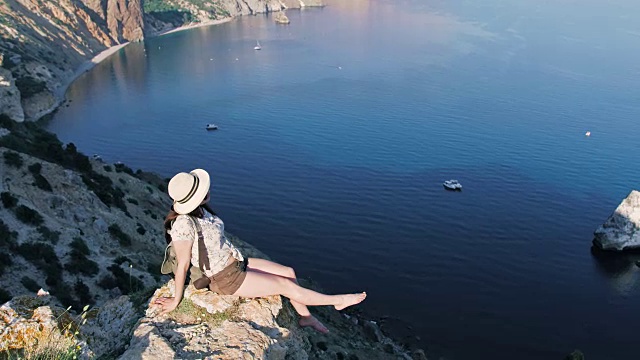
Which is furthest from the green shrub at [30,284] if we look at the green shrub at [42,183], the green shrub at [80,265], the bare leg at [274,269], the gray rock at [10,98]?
the gray rock at [10,98]

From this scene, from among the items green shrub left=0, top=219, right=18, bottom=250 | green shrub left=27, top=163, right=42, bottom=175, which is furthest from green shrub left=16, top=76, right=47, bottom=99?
green shrub left=0, top=219, right=18, bottom=250

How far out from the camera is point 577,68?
117875 mm

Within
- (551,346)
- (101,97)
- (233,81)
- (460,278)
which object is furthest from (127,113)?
(551,346)

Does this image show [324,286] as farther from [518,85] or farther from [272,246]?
[518,85]

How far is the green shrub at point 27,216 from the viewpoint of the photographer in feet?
85.7

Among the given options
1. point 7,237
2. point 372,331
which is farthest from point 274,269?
point 372,331

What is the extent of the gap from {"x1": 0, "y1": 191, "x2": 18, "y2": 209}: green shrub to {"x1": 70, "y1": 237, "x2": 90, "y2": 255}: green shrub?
3725 millimetres

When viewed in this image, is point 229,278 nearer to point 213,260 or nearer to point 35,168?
point 213,260

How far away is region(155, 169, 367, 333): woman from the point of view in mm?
8578

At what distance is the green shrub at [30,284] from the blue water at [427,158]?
1211 inches

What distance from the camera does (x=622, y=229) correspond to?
5800 cm

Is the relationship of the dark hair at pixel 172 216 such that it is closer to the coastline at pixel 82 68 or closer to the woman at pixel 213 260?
the woman at pixel 213 260

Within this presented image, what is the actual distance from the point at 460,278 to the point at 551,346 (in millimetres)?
11049

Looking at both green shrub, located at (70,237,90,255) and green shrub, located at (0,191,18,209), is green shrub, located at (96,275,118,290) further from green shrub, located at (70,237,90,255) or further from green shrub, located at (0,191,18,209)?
green shrub, located at (0,191,18,209)
